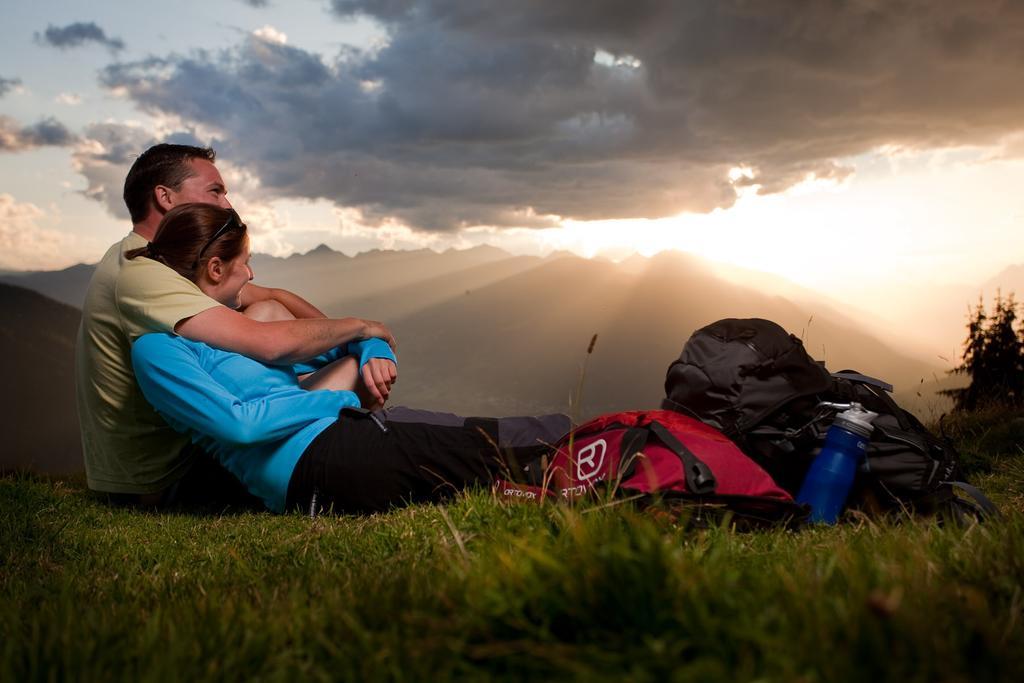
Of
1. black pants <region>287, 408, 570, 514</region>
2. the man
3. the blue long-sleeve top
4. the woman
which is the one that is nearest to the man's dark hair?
the man

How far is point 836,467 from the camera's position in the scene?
4973 mm

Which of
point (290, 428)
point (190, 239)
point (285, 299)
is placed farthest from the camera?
point (285, 299)

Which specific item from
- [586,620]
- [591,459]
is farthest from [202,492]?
[586,620]

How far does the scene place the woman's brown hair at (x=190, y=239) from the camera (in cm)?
572

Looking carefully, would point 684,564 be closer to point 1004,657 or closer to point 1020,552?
point 1004,657

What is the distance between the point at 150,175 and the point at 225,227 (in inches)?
57.3

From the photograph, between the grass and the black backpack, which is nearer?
the grass

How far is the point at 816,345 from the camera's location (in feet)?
21.7

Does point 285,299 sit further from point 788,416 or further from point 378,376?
point 788,416

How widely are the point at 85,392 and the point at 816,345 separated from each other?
21.0 ft

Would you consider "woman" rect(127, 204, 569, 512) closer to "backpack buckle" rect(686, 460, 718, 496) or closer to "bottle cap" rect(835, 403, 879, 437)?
"backpack buckle" rect(686, 460, 718, 496)

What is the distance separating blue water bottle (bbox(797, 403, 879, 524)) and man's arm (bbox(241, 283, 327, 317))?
4.41m

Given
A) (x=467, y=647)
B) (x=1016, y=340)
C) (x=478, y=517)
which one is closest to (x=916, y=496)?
(x=478, y=517)

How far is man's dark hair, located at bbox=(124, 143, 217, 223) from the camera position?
6.72m
